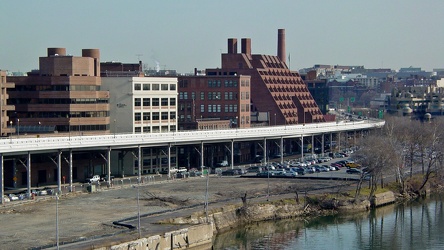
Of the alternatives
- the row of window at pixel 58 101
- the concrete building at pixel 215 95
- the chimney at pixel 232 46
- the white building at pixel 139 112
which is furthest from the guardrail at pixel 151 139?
the chimney at pixel 232 46

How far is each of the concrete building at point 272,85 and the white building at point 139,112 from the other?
35647 mm

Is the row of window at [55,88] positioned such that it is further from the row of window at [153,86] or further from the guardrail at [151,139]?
the guardrail at [151,139]

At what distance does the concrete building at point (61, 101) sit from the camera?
110 meters

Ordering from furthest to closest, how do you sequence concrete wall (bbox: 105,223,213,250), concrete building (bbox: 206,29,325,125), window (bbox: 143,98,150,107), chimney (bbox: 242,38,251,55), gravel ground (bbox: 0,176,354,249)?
chimney (bbox: 242,38,251,55) → concrete building (bbox: 206,29,325,125) → window (bbox: 143,98,150,107) → gravel ground (bbox: 0,176,354,249) → concrete wall (bbox: 105,223,213,250)

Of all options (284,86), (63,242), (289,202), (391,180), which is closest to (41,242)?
(63,242)

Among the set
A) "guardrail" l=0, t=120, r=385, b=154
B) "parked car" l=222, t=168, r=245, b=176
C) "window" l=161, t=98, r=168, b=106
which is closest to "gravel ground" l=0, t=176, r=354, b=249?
"parked car" l=222, t=168, r=245, b=176

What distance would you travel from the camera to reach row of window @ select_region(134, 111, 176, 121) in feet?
387

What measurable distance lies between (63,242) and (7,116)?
159 ft

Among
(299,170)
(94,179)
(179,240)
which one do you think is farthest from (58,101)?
(179,240)

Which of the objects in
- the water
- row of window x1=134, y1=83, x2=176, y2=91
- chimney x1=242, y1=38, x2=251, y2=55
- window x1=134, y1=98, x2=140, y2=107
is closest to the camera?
the water

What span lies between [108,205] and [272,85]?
83.7 metres

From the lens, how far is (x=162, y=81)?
4793 inches

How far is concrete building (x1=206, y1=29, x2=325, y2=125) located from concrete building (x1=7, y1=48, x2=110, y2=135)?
45120mm

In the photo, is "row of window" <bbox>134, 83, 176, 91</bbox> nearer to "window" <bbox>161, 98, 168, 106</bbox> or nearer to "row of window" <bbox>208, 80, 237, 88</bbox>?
"window" <bbox>161, 98, 168, 106</bbox>
